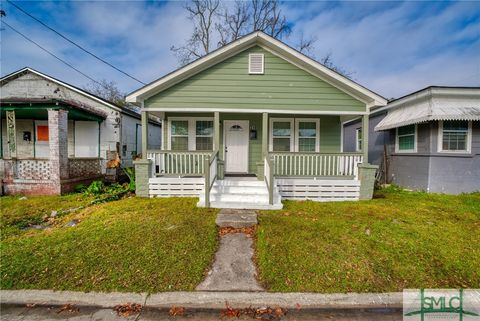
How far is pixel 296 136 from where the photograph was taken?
888 cm

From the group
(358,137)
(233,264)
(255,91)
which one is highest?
(255,91)

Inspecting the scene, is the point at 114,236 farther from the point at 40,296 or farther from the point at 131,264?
the point at 40,296

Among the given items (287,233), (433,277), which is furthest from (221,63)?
(433,277)

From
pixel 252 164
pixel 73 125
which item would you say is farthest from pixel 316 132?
pixel 73 125

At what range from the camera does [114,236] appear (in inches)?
159

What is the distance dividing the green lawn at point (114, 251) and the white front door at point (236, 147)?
3.59 m

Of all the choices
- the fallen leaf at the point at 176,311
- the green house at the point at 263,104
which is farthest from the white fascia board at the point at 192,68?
the fallen leaf at the point at 176,311

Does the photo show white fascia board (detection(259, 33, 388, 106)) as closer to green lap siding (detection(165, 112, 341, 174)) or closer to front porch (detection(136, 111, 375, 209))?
front porch (detection(136, 111, 375, 209))

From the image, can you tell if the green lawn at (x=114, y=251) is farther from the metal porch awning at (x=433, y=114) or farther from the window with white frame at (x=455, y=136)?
the window with white frame at (x=455, y=136)

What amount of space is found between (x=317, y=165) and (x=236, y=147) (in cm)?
324

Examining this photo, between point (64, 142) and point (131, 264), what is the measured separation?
6.96m

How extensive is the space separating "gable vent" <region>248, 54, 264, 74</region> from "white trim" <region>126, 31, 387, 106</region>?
39 cm

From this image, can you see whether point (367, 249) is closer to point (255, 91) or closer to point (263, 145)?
point (263, 145)

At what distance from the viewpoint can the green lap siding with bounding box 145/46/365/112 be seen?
702 cm
